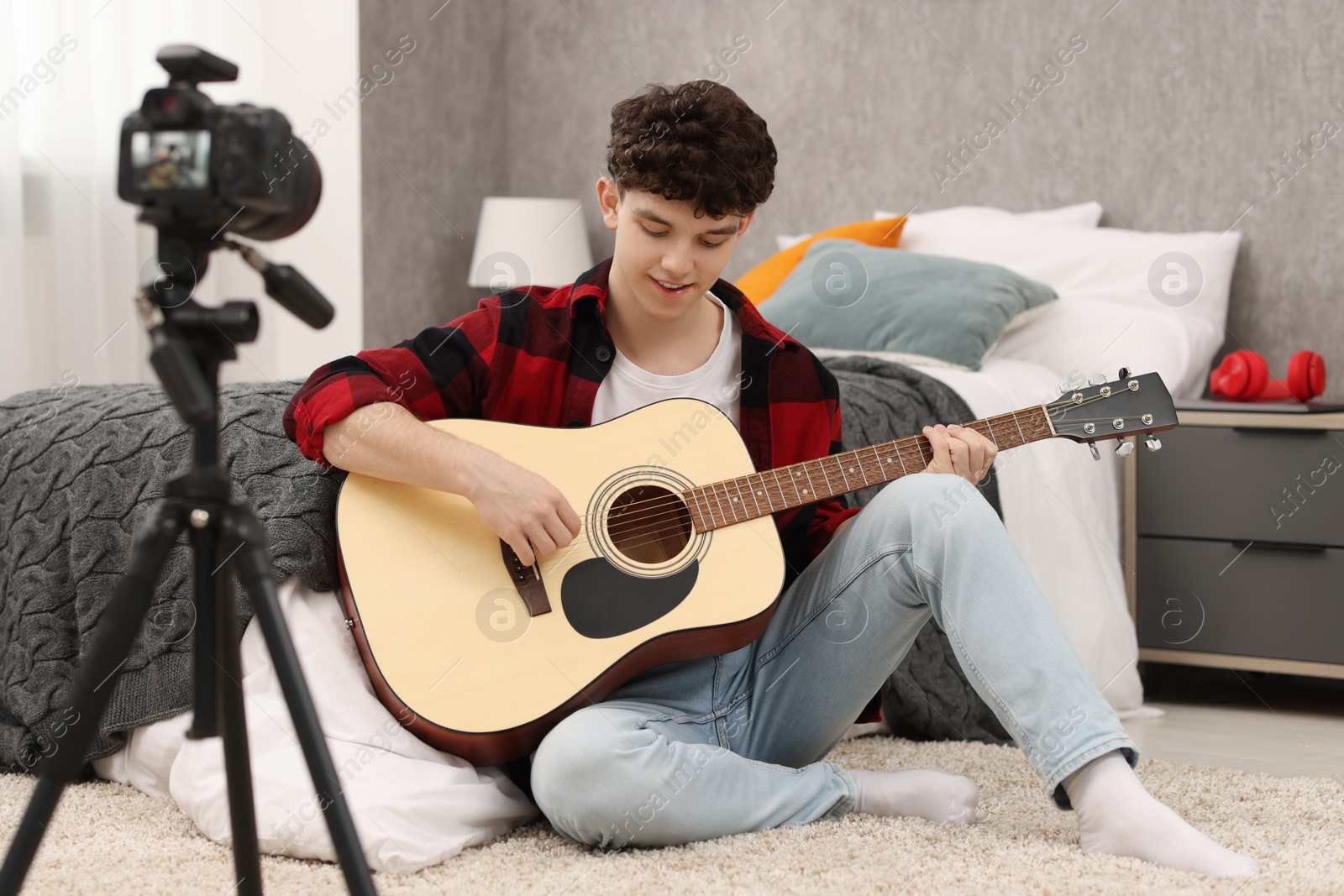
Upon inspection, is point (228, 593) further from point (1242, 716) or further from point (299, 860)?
point (1242, 716)

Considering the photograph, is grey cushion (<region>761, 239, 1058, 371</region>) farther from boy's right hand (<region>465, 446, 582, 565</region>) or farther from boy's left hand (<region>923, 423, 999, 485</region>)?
boy's right hand (<region>465, 446, 582, 565</region>)

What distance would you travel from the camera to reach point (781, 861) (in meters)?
1.19

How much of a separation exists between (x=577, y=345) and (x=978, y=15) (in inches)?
84.5

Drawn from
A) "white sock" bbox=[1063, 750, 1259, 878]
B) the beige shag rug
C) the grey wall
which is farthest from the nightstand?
"white sock" bbox=[1063, 750, 1259, 878]

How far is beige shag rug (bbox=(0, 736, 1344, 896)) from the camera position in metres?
1.13

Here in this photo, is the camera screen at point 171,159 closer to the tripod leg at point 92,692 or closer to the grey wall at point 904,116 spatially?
the tripod leg at point 92,692

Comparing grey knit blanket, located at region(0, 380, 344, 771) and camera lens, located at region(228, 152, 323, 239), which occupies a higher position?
camera lens, located at region(228, 152, 323, 239)

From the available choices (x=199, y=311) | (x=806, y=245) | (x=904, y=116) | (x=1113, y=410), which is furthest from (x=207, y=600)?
(x=904, y=116)

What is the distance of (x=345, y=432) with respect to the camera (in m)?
1.28

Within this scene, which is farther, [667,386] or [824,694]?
[667,386]

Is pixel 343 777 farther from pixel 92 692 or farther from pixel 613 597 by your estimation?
pixel 92 692

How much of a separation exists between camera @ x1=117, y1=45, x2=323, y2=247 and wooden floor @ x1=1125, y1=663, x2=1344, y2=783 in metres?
1.60

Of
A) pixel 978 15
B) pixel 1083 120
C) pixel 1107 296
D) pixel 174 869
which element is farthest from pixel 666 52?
pixel 174 869

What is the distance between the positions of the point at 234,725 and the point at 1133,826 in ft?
2.68
